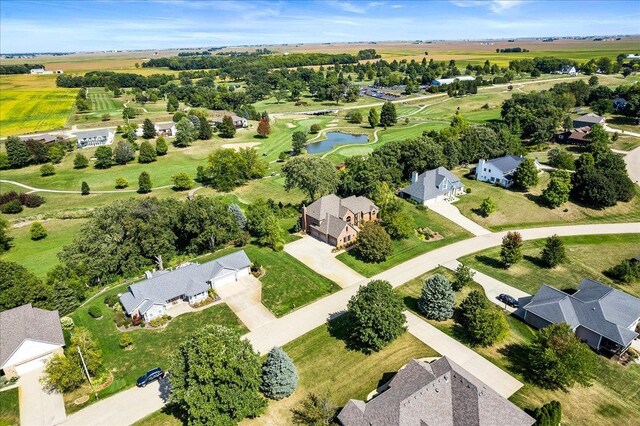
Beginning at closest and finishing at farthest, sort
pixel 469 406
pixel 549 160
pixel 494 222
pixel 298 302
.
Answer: pixel 469 406 → pixel 298 302 → pixel 494 222 → pixel 549 160

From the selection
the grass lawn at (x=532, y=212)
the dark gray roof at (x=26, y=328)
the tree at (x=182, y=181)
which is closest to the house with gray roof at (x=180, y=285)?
the dark gray roof at (x=26, y=328)

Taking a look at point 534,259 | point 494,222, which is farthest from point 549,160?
point 534,259

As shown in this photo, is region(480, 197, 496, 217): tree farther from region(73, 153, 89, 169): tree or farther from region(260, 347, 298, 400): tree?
region(73, 153, 89, 169): tree

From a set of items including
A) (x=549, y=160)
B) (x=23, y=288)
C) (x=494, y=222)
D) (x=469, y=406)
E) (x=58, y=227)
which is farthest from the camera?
(x=549, y=160)

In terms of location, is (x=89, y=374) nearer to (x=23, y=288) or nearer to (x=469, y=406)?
(x=23, y=288)

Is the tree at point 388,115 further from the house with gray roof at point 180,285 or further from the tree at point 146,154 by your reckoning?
the house with gray roof at point 180,285

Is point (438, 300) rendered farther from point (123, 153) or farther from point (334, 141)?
point (123, 153)
